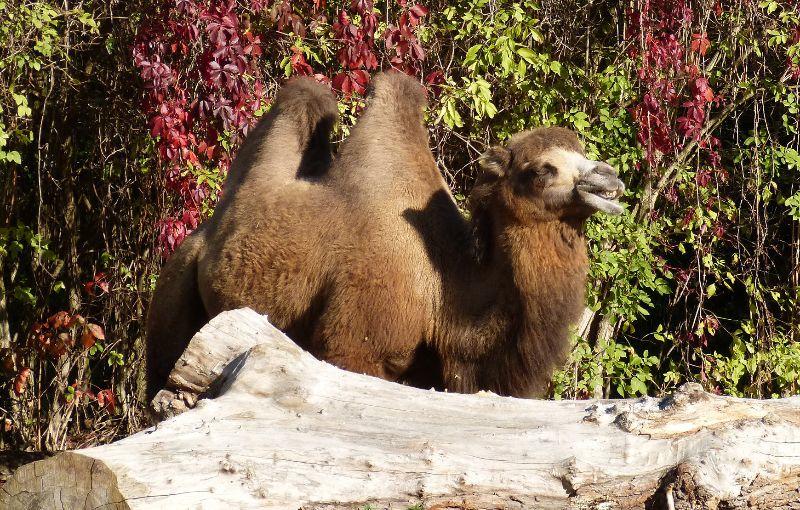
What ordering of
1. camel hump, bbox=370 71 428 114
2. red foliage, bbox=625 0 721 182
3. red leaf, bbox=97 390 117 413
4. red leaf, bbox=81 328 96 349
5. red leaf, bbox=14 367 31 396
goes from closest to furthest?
1. camel hump, bbox=370 71 428 114
2. red foliage, bbox=625 0 721 182
3. red leaf, bbox=81 328 96 349
4. red leaf, bbox=14 367 31 396
5. red leaf, bbox=97 390 117 413

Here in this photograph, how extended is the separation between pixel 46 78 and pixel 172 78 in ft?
7.30

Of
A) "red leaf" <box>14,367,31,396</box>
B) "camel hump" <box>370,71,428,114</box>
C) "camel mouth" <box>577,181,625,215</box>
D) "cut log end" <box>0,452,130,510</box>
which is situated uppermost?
"camel hump" <box>370,71,428,114</box>

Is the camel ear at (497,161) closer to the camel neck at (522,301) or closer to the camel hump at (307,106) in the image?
the camel neck at (522,301)

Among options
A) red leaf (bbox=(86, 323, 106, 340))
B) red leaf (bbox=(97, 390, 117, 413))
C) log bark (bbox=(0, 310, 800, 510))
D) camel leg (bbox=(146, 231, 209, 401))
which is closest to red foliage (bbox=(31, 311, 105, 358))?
red leaf (bbox=(86, 323, 106, 340))

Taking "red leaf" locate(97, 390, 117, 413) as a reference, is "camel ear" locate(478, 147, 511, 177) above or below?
above

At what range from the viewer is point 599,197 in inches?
185

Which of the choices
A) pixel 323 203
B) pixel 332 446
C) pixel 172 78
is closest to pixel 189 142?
pixel 172 78

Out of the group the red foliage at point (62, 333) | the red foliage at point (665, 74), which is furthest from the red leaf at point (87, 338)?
the red foliage at point (665, 74)

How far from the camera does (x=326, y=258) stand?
5070 mm

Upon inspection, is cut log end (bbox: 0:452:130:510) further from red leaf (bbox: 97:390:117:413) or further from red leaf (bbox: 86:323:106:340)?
red leaf (bbox: 97:390:117:413)

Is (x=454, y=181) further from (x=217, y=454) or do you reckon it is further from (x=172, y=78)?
(x=217, y=454)

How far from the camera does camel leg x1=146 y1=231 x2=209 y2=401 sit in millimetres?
5711

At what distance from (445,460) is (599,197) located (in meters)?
1.75

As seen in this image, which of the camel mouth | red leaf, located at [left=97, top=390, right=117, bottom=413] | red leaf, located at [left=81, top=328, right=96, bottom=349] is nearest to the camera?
the camel mouth
